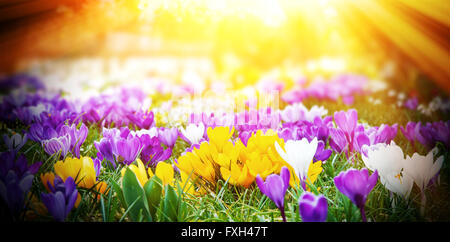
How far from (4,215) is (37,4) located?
152cm

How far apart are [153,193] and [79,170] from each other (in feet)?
0.72

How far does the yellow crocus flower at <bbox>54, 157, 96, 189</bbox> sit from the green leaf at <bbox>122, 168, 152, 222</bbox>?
161mm

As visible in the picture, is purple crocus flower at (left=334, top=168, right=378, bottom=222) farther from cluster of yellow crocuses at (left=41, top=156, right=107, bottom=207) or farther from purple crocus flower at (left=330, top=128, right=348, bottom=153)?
cluster of yellow crocuses at (left=41, top=156, right=107, bottom=207)

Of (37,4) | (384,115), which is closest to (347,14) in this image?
(384,115)

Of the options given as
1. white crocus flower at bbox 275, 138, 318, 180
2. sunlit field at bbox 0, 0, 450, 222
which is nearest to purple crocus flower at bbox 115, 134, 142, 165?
sunlit field at bbox 0, 0, 450, 222

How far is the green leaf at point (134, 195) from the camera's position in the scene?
2.71ft

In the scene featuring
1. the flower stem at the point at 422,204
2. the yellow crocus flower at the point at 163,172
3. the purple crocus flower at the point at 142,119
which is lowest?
the flower stem at the point at 422,204

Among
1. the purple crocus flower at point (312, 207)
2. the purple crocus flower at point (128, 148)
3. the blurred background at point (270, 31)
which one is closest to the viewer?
the purple crocus flower at point (312, 207)

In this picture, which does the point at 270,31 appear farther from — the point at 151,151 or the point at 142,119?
the point at 151,151

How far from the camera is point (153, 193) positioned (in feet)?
2.79

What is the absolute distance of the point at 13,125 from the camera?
1713 mm

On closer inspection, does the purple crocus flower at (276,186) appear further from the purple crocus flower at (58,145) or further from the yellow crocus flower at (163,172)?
the purple crocus flower at (58,145)

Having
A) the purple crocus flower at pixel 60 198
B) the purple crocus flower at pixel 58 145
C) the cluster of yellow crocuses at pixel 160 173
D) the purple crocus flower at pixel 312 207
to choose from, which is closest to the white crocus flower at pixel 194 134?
the cluster of yellow crocuses at pixel 160 173

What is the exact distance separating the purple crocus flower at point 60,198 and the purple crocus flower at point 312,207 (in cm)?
51
